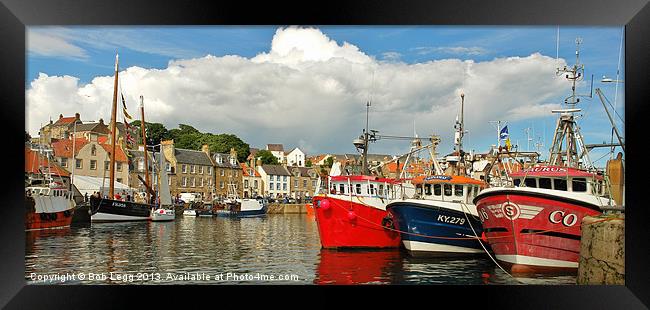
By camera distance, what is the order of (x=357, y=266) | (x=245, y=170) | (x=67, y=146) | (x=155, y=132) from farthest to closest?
1. (x=245, y=170)
2. (x=155, y=132)
3. (x=67, y=146)
4. (x=357, y=266)

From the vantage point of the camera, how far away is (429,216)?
14477 mm

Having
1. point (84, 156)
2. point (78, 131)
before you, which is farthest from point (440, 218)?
point (84, 156)

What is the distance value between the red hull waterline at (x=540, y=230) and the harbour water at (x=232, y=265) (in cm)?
30

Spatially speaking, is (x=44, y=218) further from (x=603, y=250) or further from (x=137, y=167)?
(x=603, y=250)

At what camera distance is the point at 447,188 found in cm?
1538

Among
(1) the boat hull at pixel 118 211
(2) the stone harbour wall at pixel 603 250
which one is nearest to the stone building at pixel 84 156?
(1) the boat hull at pixel 118 211

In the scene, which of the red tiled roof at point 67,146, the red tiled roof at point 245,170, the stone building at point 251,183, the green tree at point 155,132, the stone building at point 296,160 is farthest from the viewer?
the stone building at point 296,160

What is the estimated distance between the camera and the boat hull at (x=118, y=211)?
2773 centimetres

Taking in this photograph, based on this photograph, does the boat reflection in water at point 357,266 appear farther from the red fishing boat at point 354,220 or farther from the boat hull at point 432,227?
the boat hull at point 432,227

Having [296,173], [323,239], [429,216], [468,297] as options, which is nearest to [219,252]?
[323,239]

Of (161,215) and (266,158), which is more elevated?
(266,158)

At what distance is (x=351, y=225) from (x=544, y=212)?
6.39 m
